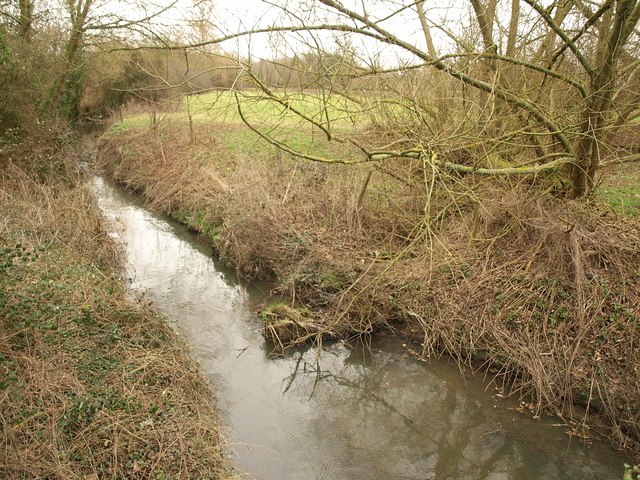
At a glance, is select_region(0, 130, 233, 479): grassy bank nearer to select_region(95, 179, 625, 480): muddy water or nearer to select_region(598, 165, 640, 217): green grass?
select_region(95, 179, 625, 480): muddy water

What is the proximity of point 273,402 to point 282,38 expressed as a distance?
201 inches

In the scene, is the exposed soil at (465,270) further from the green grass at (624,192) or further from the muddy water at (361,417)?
the green grass at (624,192)

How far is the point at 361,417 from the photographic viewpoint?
700 cm

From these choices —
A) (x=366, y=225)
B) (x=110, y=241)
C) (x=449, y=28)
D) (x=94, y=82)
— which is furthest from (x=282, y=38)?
(x=94, y=82)

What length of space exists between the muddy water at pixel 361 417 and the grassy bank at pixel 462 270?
386 mm

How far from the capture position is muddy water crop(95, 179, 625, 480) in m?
6.09

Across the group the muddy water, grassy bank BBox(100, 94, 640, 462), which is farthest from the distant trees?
the muddy water

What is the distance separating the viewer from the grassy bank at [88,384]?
480cm

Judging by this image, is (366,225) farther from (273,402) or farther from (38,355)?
(38,355)

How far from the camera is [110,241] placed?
413 inches

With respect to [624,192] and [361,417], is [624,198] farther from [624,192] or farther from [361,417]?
[361,417]

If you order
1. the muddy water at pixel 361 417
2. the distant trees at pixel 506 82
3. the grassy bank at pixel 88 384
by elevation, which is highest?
the distant trees at pixel 506 82

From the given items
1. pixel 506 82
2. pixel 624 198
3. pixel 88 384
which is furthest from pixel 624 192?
pixel 88 384

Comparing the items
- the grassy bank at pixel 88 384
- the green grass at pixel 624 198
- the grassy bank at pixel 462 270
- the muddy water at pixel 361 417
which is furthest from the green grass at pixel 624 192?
the grassy bank at pixel 88 384
